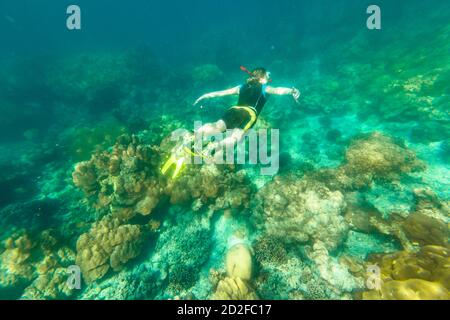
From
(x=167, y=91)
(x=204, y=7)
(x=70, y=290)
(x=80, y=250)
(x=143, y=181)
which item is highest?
(x=204, y=7)

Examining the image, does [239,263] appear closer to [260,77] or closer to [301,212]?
[301,212]

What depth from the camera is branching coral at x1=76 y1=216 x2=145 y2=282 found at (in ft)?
19.8

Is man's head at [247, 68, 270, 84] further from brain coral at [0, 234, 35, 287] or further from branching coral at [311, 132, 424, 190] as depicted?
brain coral at [0, 234, 35, 287]

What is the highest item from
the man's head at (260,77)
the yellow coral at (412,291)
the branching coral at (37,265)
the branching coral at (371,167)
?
the man's head at (260,77)

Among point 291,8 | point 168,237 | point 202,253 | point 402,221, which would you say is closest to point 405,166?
point 402,221

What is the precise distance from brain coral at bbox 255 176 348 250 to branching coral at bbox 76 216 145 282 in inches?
143

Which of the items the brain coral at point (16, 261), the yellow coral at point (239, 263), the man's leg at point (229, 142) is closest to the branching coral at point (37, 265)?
the brain coral at point (16, 261)

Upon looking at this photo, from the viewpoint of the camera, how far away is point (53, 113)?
1784 centimetres

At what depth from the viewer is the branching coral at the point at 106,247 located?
6.04 meters

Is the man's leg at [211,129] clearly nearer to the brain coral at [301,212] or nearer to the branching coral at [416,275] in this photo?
the brain coral at [301,212]

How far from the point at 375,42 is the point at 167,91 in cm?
1839

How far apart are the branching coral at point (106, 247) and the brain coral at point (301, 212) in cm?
362

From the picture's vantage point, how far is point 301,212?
6523mm
